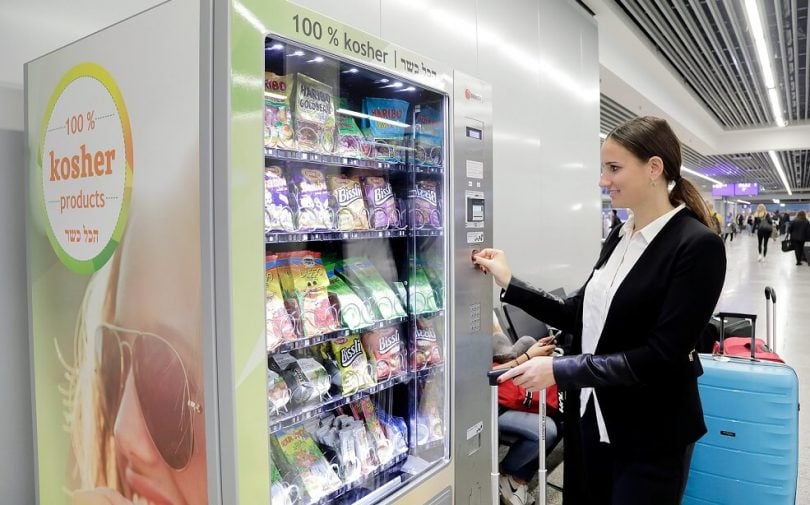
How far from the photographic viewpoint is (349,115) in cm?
186

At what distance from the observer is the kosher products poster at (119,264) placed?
47.3 inches

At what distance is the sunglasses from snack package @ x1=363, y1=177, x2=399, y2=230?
2.90 feet

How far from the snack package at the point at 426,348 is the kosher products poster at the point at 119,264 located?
946mm

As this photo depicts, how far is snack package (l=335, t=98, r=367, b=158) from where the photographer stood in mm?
1799

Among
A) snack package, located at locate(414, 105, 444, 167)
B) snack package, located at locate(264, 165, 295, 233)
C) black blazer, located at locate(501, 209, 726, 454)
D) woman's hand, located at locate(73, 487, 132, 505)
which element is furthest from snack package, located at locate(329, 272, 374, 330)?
woman's hand, located at locate(73, 487, 132, 505)

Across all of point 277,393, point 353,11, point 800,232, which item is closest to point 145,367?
point 277,393

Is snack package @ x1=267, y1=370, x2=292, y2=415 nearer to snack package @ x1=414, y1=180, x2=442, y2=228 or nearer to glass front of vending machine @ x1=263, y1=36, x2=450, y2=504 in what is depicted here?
glass front of vending machine @ x1=263, y1=36, x2=450, y2=504

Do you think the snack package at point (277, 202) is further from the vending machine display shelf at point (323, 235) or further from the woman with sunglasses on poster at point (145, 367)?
the woman with sunglasses on poster at point (145, 367)

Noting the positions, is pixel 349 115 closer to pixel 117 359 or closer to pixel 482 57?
pixel 117 359

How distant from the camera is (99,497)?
1.45 m

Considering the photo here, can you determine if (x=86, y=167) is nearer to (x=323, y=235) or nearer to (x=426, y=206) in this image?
(x=323, y=235)

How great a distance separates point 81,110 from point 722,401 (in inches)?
122

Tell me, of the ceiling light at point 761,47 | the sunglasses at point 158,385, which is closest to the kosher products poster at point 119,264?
the sunglasses at point 158,385

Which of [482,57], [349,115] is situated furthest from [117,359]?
[482,57]
